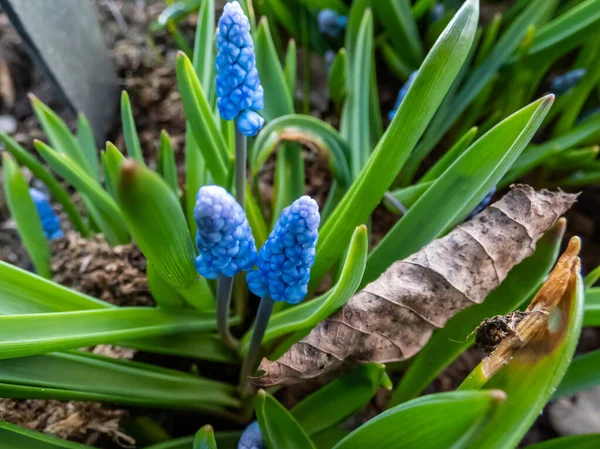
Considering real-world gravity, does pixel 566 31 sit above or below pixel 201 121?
above

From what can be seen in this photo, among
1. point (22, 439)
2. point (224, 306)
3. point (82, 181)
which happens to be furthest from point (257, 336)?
point (82, 181)

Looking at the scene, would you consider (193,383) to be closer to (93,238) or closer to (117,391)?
(117,391)

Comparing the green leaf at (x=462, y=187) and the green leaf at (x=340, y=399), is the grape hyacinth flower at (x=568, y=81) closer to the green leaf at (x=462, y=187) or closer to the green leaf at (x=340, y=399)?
the green leaf at (x=462, y=187)

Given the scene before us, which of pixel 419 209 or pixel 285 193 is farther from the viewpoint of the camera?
pixel 285 193

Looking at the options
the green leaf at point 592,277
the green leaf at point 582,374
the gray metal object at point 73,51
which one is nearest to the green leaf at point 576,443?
the green leaf at point 582,374

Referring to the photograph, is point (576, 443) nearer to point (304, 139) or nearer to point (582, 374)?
point (582, 374)

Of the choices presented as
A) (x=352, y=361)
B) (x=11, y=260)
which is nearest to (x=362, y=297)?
(x=352, y=361)
